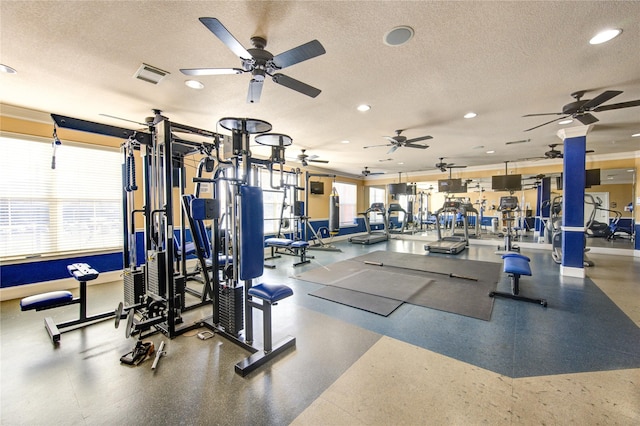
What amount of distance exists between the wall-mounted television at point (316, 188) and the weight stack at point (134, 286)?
21.8ft

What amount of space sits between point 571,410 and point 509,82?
3.10 metres

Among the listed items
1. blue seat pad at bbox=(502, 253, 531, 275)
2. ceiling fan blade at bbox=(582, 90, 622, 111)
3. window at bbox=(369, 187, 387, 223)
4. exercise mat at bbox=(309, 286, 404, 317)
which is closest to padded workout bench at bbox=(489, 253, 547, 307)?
blue seat pad at bbox=(502, 253, 531, 275)

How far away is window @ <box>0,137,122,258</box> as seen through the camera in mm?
3773

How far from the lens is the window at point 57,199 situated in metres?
3.77

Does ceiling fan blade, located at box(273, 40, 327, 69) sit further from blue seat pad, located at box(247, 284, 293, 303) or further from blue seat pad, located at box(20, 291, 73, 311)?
blue seat pad, located at box(20, 291, 73, 311)

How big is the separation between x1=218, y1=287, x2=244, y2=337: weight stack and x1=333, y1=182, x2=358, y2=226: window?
328 inches

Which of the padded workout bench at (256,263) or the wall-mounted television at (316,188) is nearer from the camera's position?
the padded workout bench at (256,263)

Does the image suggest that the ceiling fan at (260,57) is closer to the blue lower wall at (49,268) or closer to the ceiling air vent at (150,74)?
the ceiling air vent at (150,74)

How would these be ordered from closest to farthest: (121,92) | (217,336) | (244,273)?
(244,273), (217,336), (121,92)

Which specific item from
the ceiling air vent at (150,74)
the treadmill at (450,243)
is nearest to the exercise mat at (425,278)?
the treadmill at (450,243)

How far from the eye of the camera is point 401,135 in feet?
16.9

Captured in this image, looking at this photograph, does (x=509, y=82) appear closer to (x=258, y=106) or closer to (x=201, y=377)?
(x=258, y=106)

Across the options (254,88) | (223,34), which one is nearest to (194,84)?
(254,88)

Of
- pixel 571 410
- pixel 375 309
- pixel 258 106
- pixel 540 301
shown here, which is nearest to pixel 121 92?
pixel 258 106
